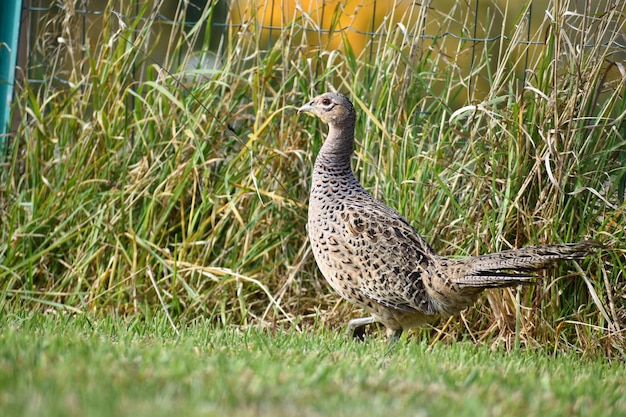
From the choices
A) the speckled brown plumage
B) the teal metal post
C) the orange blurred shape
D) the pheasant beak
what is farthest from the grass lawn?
the teal metal post

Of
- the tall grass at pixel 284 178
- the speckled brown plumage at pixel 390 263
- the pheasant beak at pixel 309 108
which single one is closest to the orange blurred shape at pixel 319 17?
the tall grass at pixel 284 178

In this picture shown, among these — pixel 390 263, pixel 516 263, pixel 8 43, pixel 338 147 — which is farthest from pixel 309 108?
pixel 8 43

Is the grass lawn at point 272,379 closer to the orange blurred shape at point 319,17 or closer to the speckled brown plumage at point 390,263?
the speckled brown plumage at point 390,263

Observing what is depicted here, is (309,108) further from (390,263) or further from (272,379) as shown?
(272,379)

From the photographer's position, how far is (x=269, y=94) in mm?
5828

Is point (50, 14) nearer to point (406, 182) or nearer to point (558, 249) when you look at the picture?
point (406, 182)

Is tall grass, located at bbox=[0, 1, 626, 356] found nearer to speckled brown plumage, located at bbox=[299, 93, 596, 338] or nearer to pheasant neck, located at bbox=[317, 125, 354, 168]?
pheasant neck, located at bbox=[317, 125, 354, 168]

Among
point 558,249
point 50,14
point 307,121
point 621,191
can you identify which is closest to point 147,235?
point 307,121

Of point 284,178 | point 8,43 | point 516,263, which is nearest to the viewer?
point 516,263

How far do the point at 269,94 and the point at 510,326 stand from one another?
217cm

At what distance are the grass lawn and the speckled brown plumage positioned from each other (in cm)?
33

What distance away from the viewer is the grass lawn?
2.57 m

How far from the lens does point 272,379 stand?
293 cm

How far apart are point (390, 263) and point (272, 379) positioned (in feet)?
5.75
